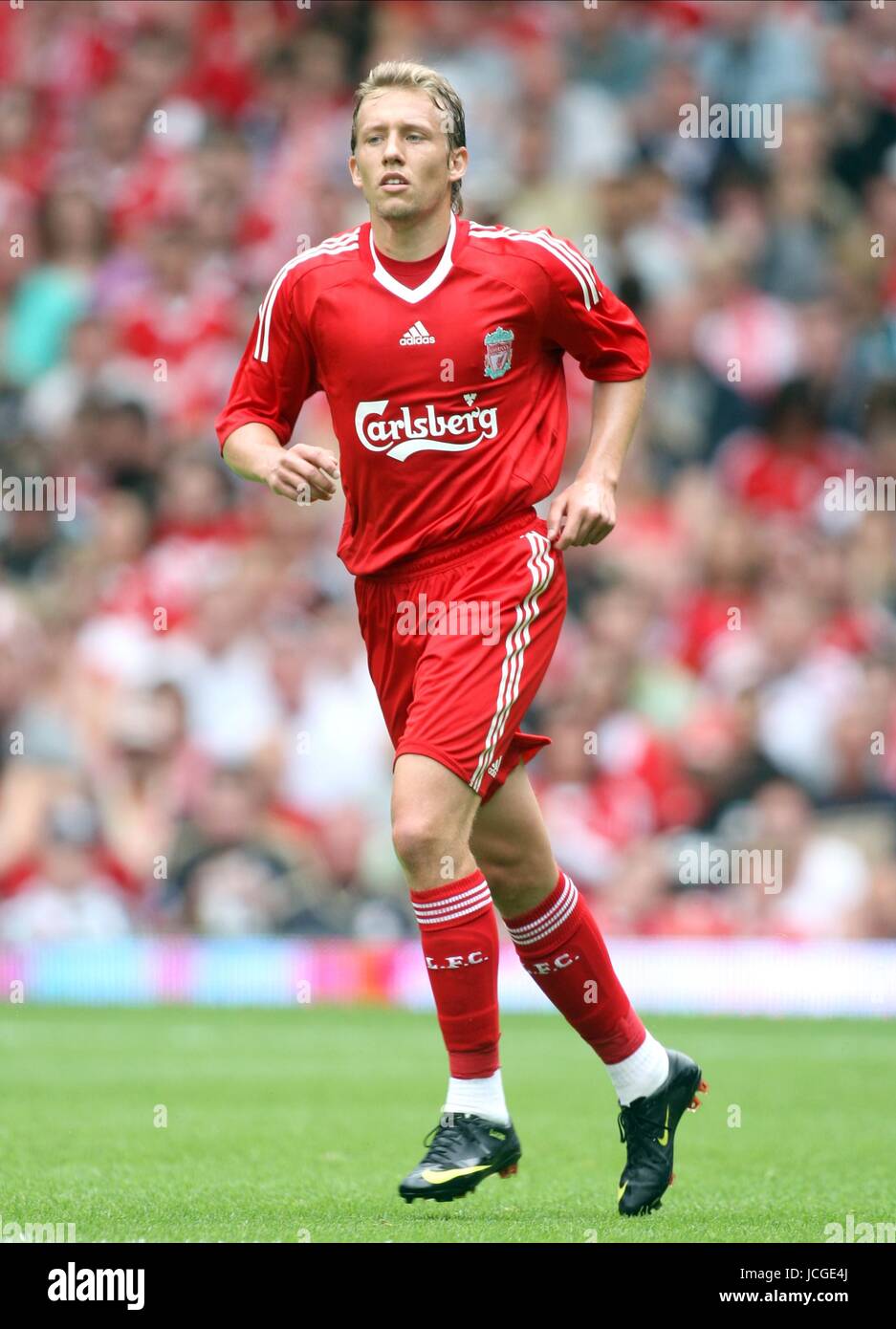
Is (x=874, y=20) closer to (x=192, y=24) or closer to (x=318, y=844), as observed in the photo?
(x=192, y=24)

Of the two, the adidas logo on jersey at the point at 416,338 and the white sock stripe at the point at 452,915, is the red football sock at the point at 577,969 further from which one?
the adidas logo on jersey at the point at 416,338

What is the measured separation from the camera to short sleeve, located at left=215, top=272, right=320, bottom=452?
550cm

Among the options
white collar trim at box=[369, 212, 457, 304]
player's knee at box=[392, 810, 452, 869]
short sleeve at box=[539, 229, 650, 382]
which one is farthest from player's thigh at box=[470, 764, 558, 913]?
white collar trim at box=[369, 212, 457, 304]

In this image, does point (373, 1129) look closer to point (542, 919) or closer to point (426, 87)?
point (542, 919)

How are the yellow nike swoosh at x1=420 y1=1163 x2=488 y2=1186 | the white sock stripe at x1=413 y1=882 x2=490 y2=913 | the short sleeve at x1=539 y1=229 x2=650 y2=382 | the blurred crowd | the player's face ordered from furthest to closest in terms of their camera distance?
the blurred crowd
the short sleeve at x1=539 y1=229 x2=650 y2=382
the player's face
the white sock stripe at x1=413 y1=882 x2=490 y2=913
the yellow nike swoosh at x1=420 y1=1163 x2=488 y2=1186

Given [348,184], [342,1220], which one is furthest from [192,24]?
[342,1220]

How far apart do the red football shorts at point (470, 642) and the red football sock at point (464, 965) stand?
0.90ft

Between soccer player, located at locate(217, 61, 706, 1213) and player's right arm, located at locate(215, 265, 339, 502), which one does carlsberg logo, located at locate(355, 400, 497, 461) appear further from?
player's right arm, located at locate(215, 265, 339, 502)

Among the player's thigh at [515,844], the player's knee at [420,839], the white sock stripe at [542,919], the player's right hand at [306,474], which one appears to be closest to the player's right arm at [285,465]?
the player's right hand at [306,474]

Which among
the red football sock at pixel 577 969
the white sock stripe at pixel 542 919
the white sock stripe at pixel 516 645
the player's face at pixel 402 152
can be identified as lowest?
the red football sock at pixel 577 969

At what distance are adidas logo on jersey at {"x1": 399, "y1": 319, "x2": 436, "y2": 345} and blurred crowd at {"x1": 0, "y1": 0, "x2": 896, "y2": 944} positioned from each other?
5.90m

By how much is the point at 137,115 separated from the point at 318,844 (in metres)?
6.21

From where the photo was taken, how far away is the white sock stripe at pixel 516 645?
17.1 feet

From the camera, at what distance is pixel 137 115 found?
15227 mm
